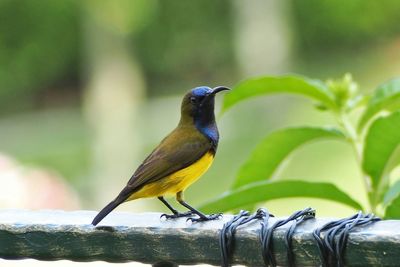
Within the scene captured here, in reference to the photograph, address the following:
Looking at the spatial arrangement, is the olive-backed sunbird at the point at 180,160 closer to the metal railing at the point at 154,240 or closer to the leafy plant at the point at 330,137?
the leafy plant at the point at 330,137

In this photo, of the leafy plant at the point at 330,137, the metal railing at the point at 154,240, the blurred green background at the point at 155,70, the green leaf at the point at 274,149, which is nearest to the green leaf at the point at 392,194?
the leafy plant at the point at 330,137

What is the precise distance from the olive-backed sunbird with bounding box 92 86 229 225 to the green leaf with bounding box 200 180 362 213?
0.07 metres

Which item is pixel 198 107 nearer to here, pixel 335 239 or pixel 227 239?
pixel 227 239

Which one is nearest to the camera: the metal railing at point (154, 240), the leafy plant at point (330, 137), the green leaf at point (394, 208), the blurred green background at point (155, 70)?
the metal railing at point (154, 240)

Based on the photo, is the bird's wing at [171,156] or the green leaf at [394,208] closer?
the green leaf at [394,208]

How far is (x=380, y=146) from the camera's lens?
194 centimetres

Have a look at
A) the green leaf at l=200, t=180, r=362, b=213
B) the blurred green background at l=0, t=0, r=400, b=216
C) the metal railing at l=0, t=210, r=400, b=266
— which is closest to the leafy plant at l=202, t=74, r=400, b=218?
the green leaf at l=200, t=180, r=362, b=213

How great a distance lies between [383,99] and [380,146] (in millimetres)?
88

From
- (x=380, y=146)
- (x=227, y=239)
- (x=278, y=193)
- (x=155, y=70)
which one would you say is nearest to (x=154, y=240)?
(x=227, y=239)

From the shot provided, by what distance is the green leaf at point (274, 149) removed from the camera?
6.83 ft

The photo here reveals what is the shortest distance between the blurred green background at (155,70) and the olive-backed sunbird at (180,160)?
6329mm

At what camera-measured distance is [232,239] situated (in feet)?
4.91

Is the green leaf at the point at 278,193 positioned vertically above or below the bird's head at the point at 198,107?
below

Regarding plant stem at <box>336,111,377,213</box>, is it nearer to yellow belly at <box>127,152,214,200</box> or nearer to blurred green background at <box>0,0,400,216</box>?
yellow belly at <box>127,152,214,200</box>
